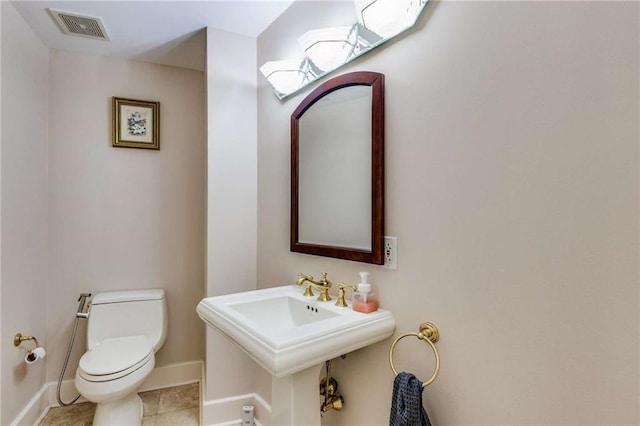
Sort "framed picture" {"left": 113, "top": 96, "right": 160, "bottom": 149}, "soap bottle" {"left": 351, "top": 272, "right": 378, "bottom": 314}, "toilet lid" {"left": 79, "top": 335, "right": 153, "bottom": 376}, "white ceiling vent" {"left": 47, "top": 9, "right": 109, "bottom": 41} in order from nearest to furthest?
"soap bottle" {"left": 351, "top": 272, "right": 378, "bottom": 314} → "toilet lid" {"left": 79, "top": 335, "right": 153, "bottom": 376} → "white ceiling vent" {"left": 47, "top": 9, "right": 109, "bottom": 41} → "framed picture" {"left": 113, "top": 96, "right": 160, "bottom": 149}

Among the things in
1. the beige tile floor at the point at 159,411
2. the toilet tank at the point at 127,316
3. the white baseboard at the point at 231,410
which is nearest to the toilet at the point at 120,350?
the toilet tank at the point at 127,316

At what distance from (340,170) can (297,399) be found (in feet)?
2.95

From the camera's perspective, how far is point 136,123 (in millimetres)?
2367

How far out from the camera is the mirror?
1.23 metres

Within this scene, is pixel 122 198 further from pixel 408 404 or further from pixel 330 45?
pixel 408 404

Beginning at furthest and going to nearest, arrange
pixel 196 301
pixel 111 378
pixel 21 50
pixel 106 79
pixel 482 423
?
1. pixel 196 301
2. pixel 106 79
3. pixel 21 50
4. pixel 111 378
5. pixel 482 423

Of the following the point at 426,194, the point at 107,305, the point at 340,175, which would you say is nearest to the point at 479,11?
the point at 426,194

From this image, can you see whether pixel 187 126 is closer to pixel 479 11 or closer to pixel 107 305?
pixel 107 305

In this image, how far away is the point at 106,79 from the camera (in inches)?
91.0

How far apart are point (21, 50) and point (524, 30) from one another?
2452mm

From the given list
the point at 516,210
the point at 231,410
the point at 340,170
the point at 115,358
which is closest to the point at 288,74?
the point at 340,170

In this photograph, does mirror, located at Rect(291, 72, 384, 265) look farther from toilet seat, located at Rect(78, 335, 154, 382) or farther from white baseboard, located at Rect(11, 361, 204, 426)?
white baseboard, located at Rect(11, 361, 204, 426)

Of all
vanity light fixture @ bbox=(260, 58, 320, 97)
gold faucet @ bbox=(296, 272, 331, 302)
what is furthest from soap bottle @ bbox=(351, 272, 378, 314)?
vanity light fixture @ bbox=(260, 58, 320, 97)

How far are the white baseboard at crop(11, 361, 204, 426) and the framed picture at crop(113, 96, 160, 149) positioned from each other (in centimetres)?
164
